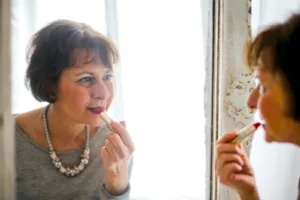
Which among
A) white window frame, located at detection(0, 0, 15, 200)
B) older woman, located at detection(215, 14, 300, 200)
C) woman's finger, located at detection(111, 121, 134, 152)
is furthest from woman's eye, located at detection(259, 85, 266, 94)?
white window frame, located at detection(0, 0, 15, 200)

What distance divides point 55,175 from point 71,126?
0.10 meters

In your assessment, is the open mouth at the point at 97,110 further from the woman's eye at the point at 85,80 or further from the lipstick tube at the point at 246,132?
the lipstick tube at the point at 246,132

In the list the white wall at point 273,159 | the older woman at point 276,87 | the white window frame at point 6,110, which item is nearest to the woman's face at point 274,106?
the older woman at point 276,87

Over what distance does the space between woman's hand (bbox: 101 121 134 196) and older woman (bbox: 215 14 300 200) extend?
7.2 inches

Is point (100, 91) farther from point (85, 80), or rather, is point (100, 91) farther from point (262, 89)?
point (262, 89)

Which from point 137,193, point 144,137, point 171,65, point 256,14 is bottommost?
point 137,193

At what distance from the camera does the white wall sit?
82 cm

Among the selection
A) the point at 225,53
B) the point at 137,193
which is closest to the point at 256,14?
the point at 225,53

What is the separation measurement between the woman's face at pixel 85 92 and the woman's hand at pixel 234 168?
240mm

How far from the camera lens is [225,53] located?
0.87 metres

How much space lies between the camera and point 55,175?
0.75 m

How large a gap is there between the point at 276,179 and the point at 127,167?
13.3 inches

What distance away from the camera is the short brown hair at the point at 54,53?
2.38 feet

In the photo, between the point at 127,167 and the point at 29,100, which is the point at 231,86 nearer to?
the point at 127,167
